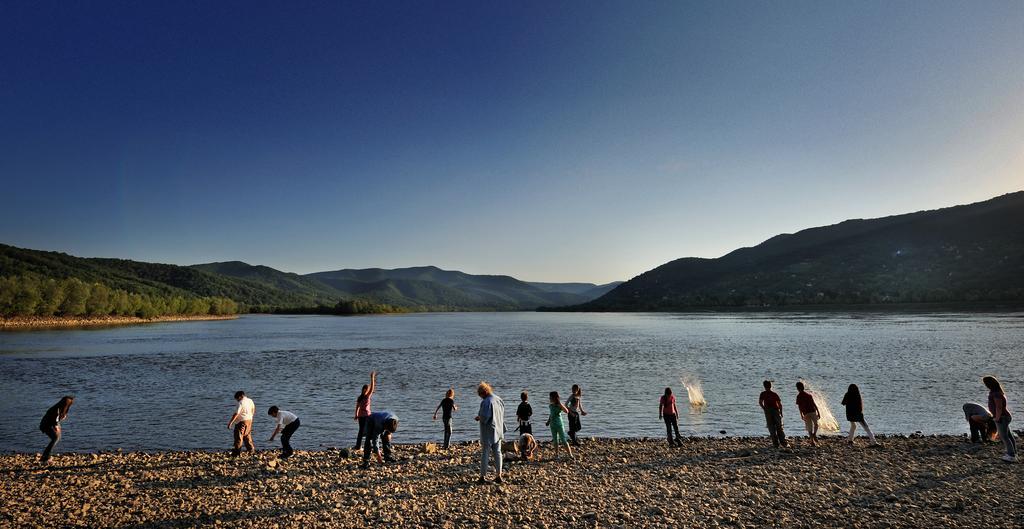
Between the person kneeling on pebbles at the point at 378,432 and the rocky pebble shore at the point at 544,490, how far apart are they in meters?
0.50

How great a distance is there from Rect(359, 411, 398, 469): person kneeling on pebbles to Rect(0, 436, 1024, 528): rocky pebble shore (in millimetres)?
500

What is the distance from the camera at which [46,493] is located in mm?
14242

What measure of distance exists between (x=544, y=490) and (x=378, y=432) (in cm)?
603

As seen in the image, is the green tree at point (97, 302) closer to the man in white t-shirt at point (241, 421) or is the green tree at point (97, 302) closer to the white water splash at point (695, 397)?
the man in white t-shirt at point (241, 421)

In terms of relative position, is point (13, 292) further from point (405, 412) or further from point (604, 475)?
point (604, 475)

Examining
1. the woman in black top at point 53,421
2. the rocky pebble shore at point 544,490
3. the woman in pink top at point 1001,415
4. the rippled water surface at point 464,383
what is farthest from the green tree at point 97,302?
the woman in pink top at point 1001,415

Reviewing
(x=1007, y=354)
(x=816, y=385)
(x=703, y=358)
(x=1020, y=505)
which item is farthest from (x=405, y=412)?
(x=1007, y=354)

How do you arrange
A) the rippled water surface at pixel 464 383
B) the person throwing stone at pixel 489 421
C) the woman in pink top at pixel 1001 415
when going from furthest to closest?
the rippled water surface at pixel 464 383, the woman in pink top at pixel 1001 415, the person throwing stone at pixel 489 421

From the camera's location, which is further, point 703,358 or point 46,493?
point 703,358

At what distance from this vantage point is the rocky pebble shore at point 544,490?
39.4 feet

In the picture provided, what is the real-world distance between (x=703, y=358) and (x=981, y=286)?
7729 inches

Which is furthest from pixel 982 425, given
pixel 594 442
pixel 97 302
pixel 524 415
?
pixel 97 302

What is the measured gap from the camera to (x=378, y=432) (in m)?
17.2

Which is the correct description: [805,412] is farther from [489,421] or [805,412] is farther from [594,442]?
[489,421]
